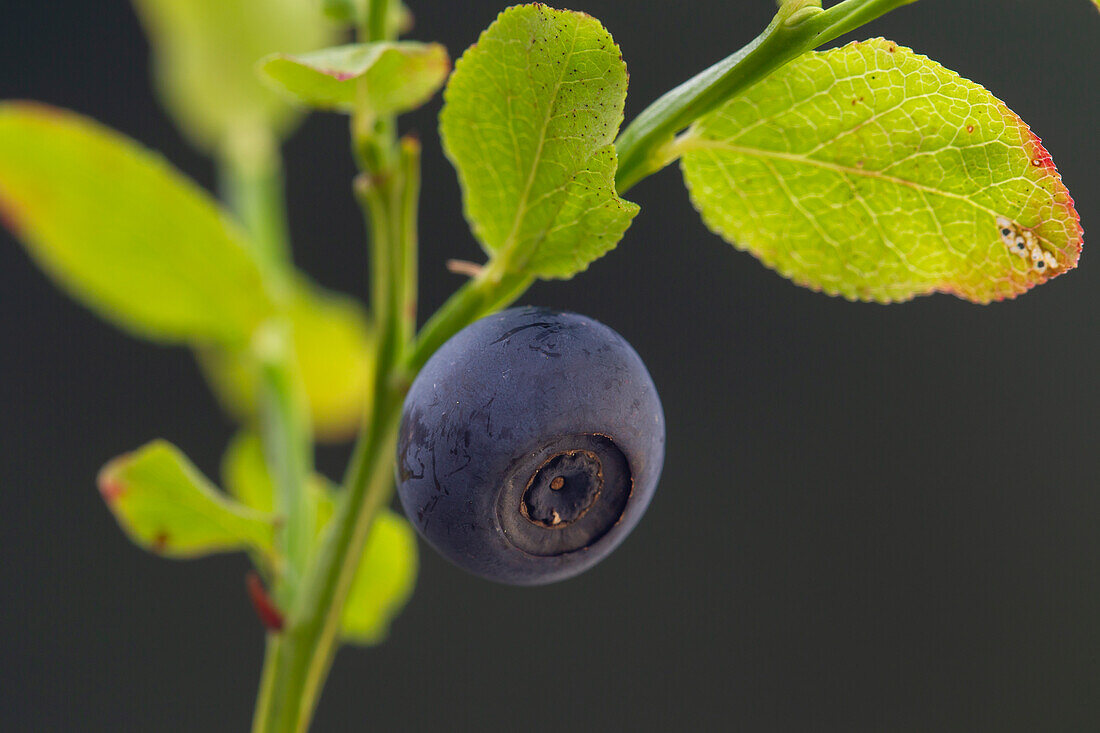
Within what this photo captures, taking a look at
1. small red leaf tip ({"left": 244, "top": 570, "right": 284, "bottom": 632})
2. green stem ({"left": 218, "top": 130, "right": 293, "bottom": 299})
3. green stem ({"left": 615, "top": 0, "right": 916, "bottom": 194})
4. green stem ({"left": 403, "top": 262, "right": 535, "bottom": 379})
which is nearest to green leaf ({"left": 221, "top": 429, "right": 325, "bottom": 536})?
green stem ({"left": 218, "top": 130, "right": 293, "bottom": 299})

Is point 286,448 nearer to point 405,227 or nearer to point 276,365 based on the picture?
point 276,365

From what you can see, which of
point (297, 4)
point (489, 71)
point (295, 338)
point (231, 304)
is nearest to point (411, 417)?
point (489, 71)

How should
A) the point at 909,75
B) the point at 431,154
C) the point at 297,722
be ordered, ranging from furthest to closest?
the point at 431,154, the point at 297,722, the point at 909,75

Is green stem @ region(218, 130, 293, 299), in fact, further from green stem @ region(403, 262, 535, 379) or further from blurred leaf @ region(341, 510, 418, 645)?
green stem @ region(403, 262, 535, 379)

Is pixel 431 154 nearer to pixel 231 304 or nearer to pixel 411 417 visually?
pixel 231 304

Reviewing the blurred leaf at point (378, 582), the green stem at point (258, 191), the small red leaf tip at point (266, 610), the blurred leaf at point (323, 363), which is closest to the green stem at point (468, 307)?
the small red leaf tip at point (266, 610)
